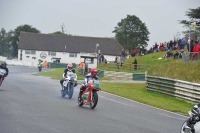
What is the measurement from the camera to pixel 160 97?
2909cm

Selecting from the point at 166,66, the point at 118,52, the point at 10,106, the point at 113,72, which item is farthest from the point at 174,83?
the point at 118,52

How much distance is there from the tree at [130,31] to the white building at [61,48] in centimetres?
593

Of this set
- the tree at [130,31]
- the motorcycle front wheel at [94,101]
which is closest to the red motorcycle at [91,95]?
the motorcycle front wheel at [94,101]

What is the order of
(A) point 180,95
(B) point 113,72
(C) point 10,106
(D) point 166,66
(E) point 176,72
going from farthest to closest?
(B) point 113,72, (D) point 166,66, (E) point 176,72, (A) point 180,95, (C) point 10,106

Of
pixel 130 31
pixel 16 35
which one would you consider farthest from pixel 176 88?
pixel 16 35

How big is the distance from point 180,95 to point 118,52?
8582cm

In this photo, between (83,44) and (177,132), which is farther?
(83,44)

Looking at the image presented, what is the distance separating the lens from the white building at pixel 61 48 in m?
113

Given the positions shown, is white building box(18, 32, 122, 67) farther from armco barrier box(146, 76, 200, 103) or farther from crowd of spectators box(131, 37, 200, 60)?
armco barrier box(146, 76, 200, 103)

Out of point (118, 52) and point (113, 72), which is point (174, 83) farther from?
point (118, 52)

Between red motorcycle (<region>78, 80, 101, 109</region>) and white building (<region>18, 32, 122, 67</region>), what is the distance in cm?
9130

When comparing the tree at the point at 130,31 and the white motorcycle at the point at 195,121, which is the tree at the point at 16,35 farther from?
the white motorcycle at the point at 195,121

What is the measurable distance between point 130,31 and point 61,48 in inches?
752

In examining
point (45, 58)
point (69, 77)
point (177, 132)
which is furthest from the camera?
point (45, 58)
